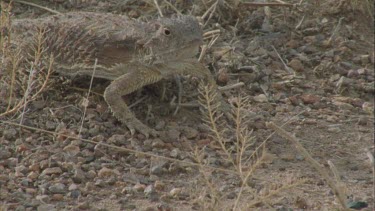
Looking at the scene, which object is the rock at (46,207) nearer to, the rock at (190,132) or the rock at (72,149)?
the rock at (72,149)

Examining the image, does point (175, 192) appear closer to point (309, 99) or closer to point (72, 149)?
point (72, 149)

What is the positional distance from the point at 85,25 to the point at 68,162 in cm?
133

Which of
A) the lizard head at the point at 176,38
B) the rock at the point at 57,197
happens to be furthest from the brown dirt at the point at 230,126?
the lizard head at the point at 176,38

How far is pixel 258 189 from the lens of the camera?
525 cm

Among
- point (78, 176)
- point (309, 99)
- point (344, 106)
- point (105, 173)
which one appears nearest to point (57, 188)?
point (78, 176)

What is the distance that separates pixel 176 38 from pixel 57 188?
141cm

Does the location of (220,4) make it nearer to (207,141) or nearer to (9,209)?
(207,141)

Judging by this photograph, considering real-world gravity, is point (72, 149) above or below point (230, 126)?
above

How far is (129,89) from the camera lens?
19.5ft

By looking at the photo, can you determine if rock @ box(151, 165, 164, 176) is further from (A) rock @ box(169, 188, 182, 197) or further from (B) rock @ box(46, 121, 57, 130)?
(B) rock @ box(46, 121, 57, 130)

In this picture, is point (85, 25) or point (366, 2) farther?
point (366, 2)

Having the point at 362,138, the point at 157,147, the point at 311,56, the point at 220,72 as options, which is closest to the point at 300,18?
the point at 311,56

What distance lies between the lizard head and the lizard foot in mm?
502

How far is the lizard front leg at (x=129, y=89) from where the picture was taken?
5789mm
